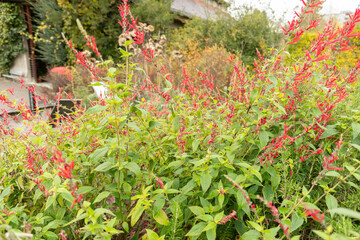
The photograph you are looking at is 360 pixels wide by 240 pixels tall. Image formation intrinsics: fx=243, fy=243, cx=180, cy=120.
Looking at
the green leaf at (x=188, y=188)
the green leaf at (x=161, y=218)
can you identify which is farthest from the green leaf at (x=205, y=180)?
the green leaf at (x=161, y=218)

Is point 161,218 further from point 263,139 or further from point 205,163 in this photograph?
point 263,139

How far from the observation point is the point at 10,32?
1147cm

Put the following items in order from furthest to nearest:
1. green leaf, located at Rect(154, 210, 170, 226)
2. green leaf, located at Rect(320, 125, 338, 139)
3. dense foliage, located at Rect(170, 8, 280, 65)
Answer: dense foliage, located at Rect(170, 8, 280, 65), green leaf, located at Rect(320, 125, 338, 139), green leaf, located at Rect(154, 210, 170, 226)

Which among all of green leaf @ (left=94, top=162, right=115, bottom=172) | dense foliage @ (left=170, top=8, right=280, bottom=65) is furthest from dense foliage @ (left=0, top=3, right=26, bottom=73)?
green leaf @ (left=94, top=162, right=115, bottom=172)

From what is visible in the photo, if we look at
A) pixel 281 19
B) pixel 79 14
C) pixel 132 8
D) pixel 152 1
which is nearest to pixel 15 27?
pixel 79 14

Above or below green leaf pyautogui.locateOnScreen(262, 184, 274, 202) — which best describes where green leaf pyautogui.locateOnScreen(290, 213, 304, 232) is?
above

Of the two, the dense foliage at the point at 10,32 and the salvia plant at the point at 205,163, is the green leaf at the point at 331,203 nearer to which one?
the salvia plant at the point at 205,163

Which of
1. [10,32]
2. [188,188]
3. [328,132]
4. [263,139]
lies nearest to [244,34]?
[328,132]

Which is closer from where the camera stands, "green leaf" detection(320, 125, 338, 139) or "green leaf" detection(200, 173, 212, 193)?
"green leaf" detection(200, 173, 212, 193)

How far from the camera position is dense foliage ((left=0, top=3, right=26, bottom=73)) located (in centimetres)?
1138

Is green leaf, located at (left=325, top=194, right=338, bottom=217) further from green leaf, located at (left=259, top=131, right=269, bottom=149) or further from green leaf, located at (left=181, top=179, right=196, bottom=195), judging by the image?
green leaf, located at (left=181, top=179, right=196, bottom=195)

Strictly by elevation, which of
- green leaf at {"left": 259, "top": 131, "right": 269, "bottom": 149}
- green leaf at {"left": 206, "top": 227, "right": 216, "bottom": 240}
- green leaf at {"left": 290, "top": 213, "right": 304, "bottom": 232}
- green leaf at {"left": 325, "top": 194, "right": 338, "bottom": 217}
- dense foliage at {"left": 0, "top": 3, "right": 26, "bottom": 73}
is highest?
dense foliage at {"left": 0, "top": 3, "right": 26, "bottom": 73}

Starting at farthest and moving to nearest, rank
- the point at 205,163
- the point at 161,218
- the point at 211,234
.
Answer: the point at 205,163 < the point at 161,218 < the point at 211,234

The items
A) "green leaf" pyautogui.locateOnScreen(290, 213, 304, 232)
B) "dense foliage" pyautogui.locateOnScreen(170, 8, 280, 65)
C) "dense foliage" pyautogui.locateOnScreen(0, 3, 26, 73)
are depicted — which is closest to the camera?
"green leaf" pyautogui.locateOnScreen(290, 213, 304, 232)
